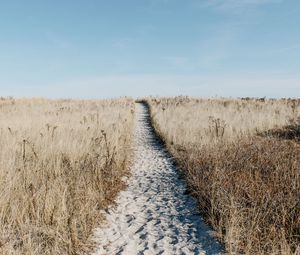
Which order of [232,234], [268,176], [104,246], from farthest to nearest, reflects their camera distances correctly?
[268,176], [104,246], [232,234]

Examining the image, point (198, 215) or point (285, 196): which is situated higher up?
point (285, 196)

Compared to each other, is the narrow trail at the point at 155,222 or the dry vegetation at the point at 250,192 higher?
the dry vegetation at the point at 250,192

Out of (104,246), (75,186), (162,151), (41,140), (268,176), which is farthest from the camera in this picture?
(162,151)

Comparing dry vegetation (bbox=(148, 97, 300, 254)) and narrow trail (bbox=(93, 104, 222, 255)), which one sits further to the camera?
narrow trail (bbox=(93, 104, 222, 255))

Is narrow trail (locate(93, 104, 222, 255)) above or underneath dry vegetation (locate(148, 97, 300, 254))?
underneath

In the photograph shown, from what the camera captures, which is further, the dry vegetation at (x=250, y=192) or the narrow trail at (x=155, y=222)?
the narrow trail at (x=155, y=222)

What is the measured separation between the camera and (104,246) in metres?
5.38

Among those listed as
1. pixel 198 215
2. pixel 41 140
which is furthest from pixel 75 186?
pixel 41 140

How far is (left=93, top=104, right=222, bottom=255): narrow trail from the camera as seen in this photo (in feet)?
17.3

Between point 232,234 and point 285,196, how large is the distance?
140 centimetres

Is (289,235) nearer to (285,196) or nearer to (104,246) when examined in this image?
(285,196)

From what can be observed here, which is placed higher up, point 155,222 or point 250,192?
point 250,192

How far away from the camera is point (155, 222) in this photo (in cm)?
637

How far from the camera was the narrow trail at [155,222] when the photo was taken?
5285 mm
